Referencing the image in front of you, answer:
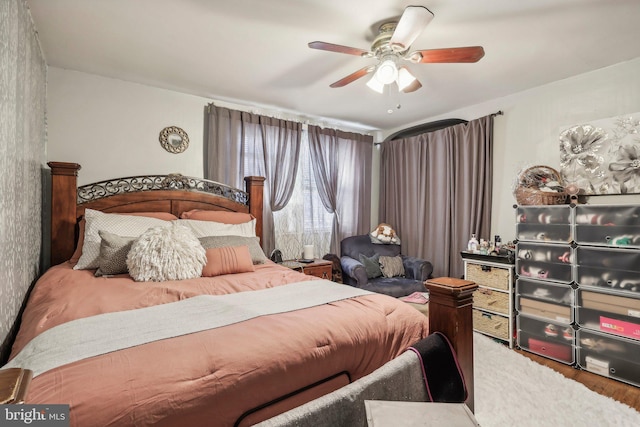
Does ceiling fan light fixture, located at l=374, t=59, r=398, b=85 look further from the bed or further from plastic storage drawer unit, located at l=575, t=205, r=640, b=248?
plastic storage drawer unit, located at l=575, t=205, r=640, b=248

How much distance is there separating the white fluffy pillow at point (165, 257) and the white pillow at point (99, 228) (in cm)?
19

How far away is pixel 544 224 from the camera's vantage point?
271 cm

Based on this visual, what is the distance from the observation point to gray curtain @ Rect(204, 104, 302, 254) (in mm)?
3332

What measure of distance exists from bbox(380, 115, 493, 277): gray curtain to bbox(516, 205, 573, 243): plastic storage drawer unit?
23.2 inches

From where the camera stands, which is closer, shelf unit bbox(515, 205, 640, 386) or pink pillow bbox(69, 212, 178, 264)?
shelf unit bbox(515, 205, 640, 386)

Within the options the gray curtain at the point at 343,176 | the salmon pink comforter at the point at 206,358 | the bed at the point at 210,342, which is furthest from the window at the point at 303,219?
the salmon pink comforter at the point at 206,358

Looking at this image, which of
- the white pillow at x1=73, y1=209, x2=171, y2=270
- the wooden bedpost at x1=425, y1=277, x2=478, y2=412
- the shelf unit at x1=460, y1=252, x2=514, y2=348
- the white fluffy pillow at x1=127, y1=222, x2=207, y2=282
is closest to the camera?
the wooden bedpost at x1=425, y1=277, x2=478, y2=412

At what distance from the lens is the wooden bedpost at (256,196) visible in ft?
11.2

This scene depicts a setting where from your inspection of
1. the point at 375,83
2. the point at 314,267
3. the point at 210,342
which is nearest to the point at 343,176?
the point at 314,267

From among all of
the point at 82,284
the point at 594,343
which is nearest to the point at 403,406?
the point at 82,284

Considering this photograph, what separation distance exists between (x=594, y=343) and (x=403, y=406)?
240cm

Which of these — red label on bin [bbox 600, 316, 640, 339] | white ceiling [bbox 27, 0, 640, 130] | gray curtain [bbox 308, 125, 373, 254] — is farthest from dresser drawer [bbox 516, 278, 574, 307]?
gray curtain [bbox 308, 125, 373, 254]

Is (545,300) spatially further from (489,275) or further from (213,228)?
(213,228)

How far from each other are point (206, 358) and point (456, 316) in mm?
1005
